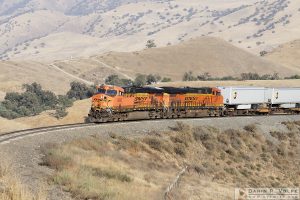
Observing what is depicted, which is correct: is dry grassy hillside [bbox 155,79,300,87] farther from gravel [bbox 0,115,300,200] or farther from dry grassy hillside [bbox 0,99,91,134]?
gravel [bbox 0,115,300,200]

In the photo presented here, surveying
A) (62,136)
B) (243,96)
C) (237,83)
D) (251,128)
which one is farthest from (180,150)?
(237,83)

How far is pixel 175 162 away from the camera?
101ft

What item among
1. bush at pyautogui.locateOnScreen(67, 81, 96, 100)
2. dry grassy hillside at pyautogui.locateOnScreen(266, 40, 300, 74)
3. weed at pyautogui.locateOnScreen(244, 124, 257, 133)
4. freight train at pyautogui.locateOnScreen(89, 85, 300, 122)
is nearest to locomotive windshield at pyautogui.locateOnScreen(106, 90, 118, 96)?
freight train at pyautogui.locateOnScreen(89, 85, 300, 122)

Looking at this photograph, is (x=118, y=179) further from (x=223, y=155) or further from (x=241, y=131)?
(x=241, y=131)

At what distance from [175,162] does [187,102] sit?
1534cm

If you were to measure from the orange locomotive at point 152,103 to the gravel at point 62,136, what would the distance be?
2476mm

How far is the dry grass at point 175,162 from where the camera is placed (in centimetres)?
2041

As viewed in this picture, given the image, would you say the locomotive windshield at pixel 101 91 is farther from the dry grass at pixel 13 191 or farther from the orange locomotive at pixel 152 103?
the dry grass at pixel 13 191

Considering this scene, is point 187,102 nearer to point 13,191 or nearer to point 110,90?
point 110,90

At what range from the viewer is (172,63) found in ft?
511

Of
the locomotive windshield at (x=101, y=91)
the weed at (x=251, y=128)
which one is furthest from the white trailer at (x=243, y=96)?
the locomotive windshield at (x=101, y=91)

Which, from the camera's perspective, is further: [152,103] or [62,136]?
[152,103]

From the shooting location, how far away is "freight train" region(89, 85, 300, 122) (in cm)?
3800

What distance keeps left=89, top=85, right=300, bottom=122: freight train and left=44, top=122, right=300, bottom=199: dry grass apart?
15.4 ft
